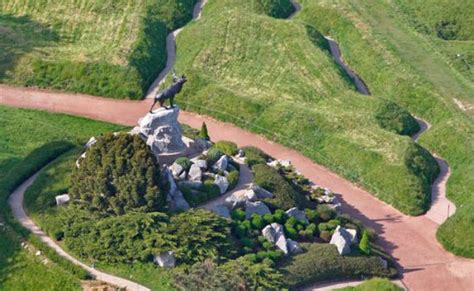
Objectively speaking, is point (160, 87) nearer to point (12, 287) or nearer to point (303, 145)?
point (303, 145)

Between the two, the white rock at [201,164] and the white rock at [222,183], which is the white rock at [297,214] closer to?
the white rock at [222,183]

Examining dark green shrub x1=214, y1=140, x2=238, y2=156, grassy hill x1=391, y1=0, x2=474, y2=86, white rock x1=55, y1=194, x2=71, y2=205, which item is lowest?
white rock x1=55, y1=194, x2=71, y2=205

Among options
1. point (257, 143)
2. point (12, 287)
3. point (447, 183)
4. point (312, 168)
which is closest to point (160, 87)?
point (257, 143)

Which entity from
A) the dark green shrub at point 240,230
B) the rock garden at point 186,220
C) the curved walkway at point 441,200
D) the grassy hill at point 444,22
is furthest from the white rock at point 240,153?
the grassy hill at point 444,22

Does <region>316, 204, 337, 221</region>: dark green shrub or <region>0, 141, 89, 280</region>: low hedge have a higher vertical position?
<region>316, 204, 337, 221</region>: dark green shrub

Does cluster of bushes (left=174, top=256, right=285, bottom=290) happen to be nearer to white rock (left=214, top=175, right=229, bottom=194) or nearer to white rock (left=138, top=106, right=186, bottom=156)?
Answer: white rock (left=214, top=175, right=229, bottom=194)

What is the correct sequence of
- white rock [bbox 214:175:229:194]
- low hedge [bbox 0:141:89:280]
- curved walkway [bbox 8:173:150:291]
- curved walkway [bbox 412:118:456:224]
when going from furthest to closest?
curved walkway [bbox 412:118:456:224]
white rock [bbox 214:175:229:194]
low hedge [bbox 0:141:89:280]
curved walkway [bbox 8:173:150:291]

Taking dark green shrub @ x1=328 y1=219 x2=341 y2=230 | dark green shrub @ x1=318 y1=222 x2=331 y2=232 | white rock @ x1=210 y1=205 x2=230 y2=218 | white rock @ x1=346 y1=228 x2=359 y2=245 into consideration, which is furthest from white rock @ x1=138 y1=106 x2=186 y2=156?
white rock @ x1=346 y1=228 x2=359 y2=245
